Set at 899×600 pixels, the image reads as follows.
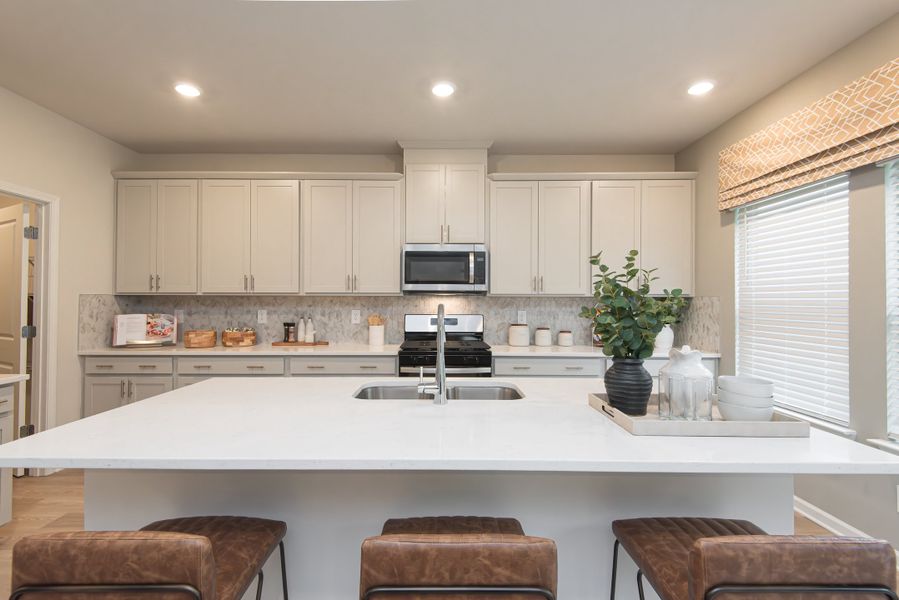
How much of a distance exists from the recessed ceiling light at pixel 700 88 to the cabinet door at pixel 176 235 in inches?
152

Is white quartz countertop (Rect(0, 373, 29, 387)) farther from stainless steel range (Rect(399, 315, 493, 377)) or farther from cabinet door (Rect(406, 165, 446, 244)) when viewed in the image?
cabinet door (Rect(406, 165, 446, 244))

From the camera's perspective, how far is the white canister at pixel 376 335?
3900 millimetres

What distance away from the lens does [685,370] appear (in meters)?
1.38

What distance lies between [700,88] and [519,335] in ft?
7.29

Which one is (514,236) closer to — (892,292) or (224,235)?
(892,292)

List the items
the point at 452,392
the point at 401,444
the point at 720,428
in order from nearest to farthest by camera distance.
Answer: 1. the point at 401,444
2. the point at 720,428
3. the point at 452,392

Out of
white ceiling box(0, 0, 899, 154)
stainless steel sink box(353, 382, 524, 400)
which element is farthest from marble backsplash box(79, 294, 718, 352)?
stainless steel sink box(353, 382, 524, 400)

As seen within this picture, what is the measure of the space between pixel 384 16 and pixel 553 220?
2.17 m

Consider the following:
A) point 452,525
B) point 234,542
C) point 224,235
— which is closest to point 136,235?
point 224,235

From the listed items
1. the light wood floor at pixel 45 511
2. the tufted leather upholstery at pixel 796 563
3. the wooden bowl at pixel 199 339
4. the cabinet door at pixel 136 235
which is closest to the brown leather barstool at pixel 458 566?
the tufted leather upholstery at pixel 796 563

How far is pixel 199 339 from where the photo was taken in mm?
3771

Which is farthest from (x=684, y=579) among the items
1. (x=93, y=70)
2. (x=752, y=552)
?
(x=93, y=70)

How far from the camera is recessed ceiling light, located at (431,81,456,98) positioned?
109 inches

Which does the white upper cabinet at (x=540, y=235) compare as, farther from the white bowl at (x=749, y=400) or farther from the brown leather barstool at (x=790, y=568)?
the brown leather barstool at (x=790, y=568)
